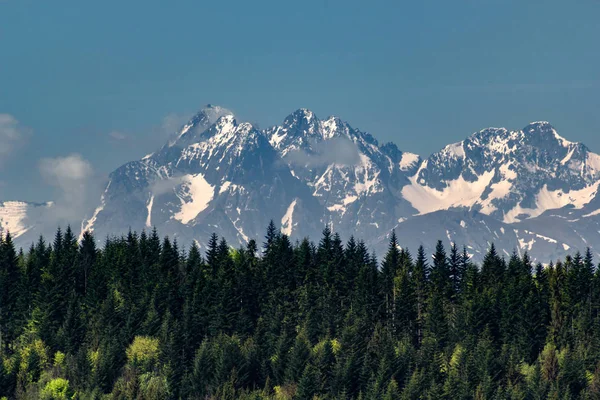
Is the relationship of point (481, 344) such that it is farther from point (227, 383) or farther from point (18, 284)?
point (18, 284)

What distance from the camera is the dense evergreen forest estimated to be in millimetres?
158500

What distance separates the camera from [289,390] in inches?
6309

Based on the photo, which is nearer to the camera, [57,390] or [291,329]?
[57,390]

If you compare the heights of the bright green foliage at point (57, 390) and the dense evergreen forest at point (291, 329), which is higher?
the dense evergreen forest at point (291, 329)

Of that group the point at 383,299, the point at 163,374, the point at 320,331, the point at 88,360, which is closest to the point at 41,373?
the point at 88,360

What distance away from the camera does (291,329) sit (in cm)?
17788

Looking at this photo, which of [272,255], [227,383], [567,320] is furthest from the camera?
[272,255]

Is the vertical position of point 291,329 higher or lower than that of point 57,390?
higher

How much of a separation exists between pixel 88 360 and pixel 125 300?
74.6ft

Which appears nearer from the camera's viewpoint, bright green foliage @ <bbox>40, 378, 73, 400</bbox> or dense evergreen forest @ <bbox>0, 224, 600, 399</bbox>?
bright green foliage @ <bbox>40, 378, 73, 400</bbox>

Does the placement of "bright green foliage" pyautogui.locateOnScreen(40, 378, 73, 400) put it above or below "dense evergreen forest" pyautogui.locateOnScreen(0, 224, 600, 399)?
below

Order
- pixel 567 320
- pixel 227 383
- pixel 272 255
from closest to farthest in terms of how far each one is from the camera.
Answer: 1. pixel 227 383
2. pixel 567 320
3. pixel 272 255

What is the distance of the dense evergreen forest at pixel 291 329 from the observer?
520ft

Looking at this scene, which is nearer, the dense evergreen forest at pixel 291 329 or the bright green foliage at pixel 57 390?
the bright green foliage at pixel 57 390
